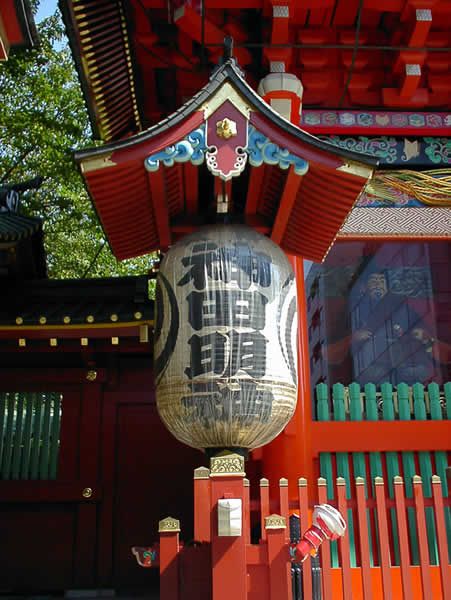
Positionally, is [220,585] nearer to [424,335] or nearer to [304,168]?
[304,168]

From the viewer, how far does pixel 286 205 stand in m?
4.68

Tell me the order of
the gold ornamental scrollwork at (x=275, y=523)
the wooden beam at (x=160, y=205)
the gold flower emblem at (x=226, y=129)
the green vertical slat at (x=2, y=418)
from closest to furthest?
the gold ornamental scrollwork at (x=275, y=523) → the gold flower emblem at (x=226, y=129) → the wooden beam at (x=160, y=205) → the green vertical slat at (x=2, y=418)

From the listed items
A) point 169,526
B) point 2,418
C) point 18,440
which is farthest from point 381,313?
point 169,526

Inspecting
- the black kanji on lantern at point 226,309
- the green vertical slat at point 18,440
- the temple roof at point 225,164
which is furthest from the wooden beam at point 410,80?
the green vertical slat at point 18,440

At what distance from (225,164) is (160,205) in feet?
2.14

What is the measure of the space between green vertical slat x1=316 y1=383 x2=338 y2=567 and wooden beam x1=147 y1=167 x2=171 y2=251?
6.07ft

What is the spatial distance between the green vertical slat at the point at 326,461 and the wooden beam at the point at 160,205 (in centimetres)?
185

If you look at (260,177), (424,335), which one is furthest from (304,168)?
(424,335)

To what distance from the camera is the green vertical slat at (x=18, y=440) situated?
6883 mm

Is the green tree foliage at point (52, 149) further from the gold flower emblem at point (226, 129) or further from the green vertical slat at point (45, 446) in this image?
the gold flower emblem at point (226, 129)

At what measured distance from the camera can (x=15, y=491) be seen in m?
6.71

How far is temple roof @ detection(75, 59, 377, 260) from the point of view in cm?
429

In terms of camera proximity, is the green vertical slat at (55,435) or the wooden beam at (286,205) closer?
the wooden beam at (286,205)

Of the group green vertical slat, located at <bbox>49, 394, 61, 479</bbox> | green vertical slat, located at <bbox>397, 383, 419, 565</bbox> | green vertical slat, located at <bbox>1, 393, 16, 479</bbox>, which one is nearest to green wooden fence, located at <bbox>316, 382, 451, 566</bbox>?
green vertical slat, located at <bbox>397, 383, 419, 565</bbox>
